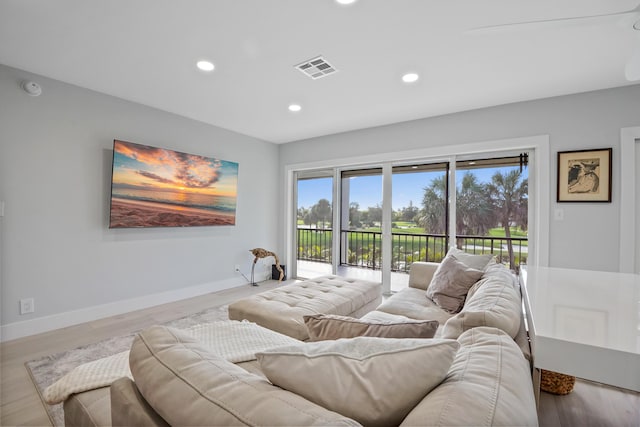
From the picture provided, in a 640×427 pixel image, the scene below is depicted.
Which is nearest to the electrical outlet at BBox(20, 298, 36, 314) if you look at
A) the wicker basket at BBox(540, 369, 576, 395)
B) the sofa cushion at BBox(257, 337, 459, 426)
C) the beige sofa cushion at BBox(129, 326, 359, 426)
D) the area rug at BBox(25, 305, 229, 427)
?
the area rug at BBox(25, 305, 229, 427)

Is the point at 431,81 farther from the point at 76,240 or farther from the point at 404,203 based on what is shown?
the point at 76,240

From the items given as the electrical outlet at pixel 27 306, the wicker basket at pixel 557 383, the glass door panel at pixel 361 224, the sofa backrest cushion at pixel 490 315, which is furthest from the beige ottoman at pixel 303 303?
the electrical outlet at pixel 27 306

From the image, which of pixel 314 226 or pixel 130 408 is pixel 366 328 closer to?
pixel 130 408

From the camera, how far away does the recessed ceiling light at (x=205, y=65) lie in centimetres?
251

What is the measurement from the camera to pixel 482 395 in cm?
66

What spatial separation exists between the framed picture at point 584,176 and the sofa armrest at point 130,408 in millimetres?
3782

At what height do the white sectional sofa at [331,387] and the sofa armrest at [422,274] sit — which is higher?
the white sectional sofa at [331,387]

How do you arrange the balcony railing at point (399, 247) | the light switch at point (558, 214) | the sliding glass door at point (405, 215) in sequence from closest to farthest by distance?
the light switch at point (558, 214)
the sliding glass door at point (405, 215)
the balcony railing at point (399, 247)

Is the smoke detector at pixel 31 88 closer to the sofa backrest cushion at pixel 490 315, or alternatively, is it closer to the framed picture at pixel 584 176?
the sofa backrest cushion at pixel 490 315

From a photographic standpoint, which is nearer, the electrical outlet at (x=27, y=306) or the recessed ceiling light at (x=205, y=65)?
the recessed ceiling light at (x=205, y=65)

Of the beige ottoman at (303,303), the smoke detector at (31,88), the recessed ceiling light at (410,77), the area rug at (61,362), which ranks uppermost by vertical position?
the recessed ceiling light at (410,77)

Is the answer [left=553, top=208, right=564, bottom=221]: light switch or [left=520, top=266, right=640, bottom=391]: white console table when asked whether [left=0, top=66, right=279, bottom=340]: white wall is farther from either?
[left=553, top=208, right=564, bottom=221]: light switch

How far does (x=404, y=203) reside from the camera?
4258mm

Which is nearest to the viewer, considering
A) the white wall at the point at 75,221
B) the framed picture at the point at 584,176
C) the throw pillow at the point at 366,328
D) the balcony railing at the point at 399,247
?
the throw pillow at the point at 366,328
